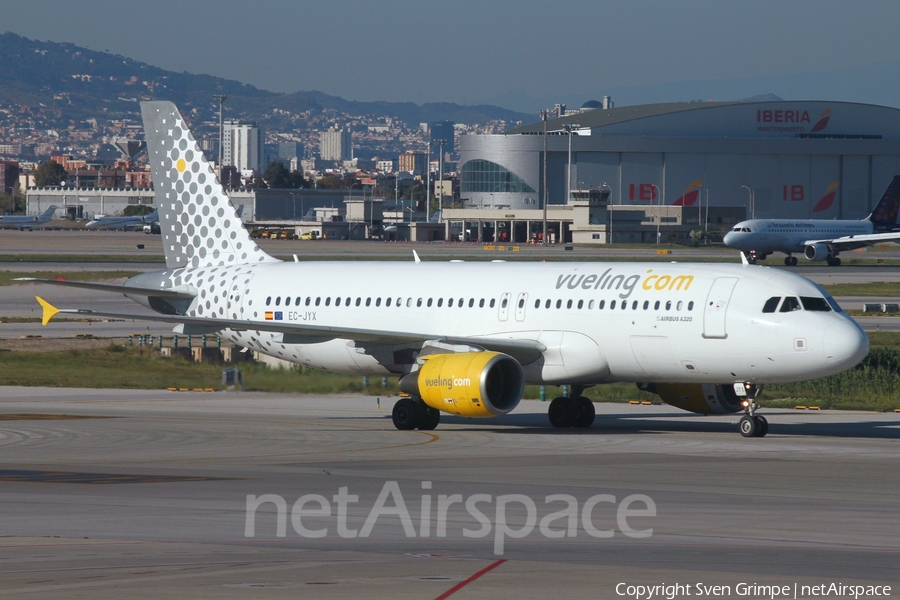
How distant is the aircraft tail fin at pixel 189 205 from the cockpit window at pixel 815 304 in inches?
640

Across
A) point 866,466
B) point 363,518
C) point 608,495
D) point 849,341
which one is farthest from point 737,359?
point 363,518

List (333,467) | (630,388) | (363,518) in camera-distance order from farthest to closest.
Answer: (630,388) < (333,467) < (363,518)

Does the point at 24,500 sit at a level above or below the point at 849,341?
below

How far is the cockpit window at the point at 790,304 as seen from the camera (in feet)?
93.2

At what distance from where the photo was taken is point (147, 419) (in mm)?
33000

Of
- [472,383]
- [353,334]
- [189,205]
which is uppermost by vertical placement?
[189,205]

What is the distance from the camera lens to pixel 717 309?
2891 centimetres

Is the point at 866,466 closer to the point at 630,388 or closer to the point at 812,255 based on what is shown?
the point at 630,388

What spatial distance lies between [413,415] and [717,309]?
786 cm

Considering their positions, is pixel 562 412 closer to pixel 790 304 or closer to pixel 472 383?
pixel 472 383

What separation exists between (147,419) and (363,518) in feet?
53.1

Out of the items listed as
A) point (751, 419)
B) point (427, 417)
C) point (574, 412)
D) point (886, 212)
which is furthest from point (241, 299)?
point (886, 212)

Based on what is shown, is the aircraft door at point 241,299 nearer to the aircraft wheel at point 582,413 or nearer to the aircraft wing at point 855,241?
the aircraft wheel at point 582,413

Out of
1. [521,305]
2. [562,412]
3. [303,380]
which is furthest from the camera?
[303,380]
